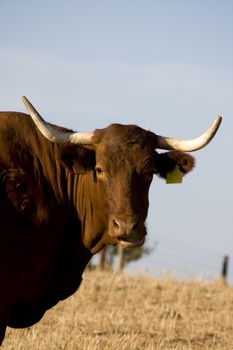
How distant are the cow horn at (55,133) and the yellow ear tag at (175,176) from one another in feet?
2.93

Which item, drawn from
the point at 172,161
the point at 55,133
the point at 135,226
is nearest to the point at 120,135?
the point at 55,133

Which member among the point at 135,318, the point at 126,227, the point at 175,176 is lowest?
the point at 135,318

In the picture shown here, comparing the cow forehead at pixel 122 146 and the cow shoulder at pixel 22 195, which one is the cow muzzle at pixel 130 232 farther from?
the cow shoulder at pixel 22 195

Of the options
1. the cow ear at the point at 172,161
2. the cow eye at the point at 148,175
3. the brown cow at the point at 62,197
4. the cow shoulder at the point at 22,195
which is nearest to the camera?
the brown cow at the point at 62,197

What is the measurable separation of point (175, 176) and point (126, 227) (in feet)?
4.18

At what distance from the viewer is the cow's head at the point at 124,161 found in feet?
26.9

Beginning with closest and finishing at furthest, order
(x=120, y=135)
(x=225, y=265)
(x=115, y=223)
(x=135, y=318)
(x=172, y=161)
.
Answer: (x=115, y=223) → (x=120, y=135) → (x=172, y=161) → (x=135, y=318) → (x=225, y=265)

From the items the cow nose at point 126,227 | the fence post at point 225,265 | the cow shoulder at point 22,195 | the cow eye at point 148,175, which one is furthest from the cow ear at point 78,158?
the fence post at point 225,265

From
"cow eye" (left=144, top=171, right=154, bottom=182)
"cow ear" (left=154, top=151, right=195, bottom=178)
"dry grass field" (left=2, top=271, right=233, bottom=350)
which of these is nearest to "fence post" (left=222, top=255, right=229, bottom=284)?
"dry grass field" (left=2, top=271, right=233, bottom=350)

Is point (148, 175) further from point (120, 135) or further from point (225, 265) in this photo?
point (225, 265)

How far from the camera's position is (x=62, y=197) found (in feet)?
29.1

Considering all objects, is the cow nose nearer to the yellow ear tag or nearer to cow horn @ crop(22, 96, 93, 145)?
cow horn @ crop(22, 96, 93, 145)

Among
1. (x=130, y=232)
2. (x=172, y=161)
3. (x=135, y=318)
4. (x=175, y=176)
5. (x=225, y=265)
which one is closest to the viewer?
(x=130, y=232)

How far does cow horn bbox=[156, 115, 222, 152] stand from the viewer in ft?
28.1
